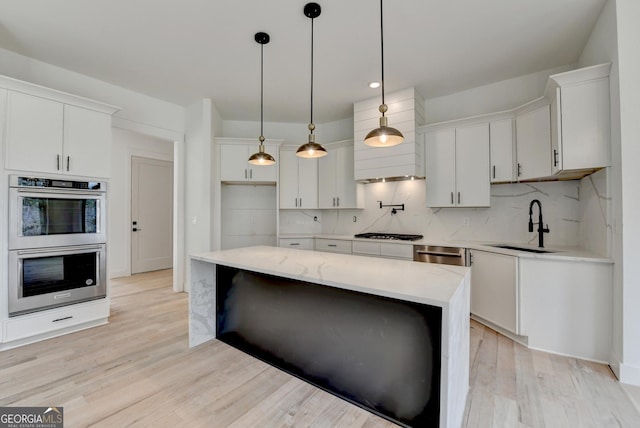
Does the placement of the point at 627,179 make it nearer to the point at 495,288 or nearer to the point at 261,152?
the point at 495,288

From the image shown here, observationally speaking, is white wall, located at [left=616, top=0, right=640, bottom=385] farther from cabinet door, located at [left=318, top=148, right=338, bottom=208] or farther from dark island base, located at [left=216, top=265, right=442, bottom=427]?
cabinet door, located at [left=318, top=148, right=338, bottom=208]

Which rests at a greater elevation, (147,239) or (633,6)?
(633,6)

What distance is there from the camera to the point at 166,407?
5.75 ft

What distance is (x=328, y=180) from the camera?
14.5 ft

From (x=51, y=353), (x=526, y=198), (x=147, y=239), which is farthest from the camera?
(x=147, y=239)

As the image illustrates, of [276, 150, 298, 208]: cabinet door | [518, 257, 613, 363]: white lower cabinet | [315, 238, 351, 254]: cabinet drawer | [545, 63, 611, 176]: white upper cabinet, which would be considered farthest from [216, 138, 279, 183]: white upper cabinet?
[518, 257, 613, 363]: white lower cabinet

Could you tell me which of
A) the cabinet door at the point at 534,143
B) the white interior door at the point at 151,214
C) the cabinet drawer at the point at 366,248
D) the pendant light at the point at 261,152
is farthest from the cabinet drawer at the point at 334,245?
the white interior door at the point at 151,214

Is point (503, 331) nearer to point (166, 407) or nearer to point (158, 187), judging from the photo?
point (166, 407)

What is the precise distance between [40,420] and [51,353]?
3.26ft

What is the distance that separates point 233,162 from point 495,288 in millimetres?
3732

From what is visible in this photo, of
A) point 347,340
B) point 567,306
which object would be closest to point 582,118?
point 567,306

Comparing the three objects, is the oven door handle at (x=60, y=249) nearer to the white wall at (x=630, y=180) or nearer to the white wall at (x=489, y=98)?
the white wall at (x=489, y=98)

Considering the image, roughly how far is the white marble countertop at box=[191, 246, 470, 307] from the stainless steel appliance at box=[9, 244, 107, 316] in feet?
4.54

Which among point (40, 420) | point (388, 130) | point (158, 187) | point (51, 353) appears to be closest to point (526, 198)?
point (388, 130)
